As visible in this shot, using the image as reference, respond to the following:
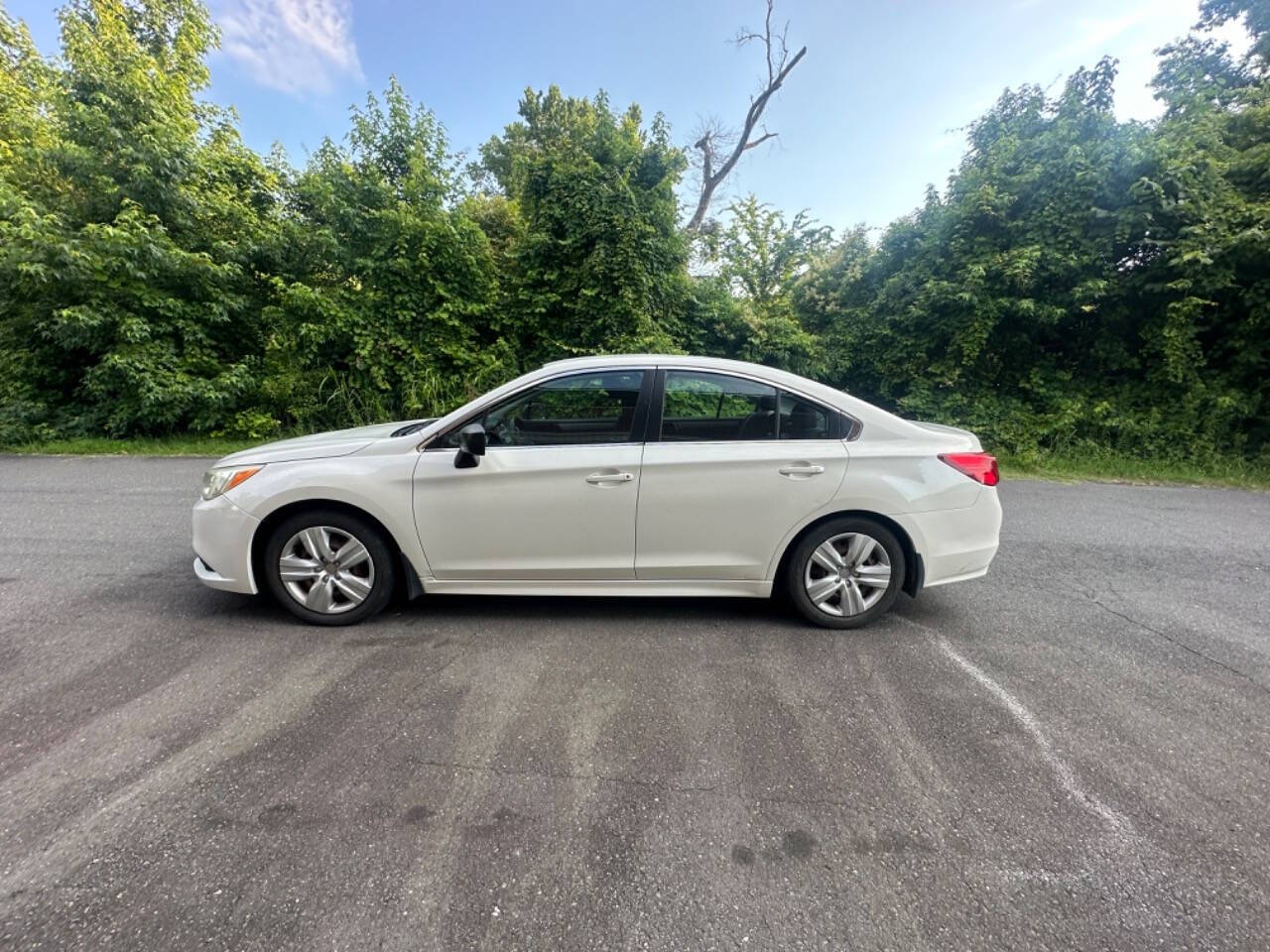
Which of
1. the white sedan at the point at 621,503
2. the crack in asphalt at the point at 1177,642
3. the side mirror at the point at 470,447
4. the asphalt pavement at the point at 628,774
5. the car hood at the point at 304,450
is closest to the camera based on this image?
the asphalt pavement at the point at 628,774

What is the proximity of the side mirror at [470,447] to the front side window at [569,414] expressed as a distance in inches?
4.5

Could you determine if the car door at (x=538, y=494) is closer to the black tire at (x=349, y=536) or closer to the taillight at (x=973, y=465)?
the black tire at (x=349, y=536)

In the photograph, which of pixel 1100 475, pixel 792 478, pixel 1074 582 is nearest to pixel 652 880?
pixel 792 478

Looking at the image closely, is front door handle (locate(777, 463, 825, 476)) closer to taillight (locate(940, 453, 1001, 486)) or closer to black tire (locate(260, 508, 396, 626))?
taillight (locate(940, 453, 1001, 486))

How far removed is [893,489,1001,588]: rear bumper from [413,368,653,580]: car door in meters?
1.65

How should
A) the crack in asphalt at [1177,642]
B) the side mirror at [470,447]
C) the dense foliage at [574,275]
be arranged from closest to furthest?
1. the crack in asphalt at [1177,642]
2. the side mirror at [470,447]
3. the dense foliage at [574,275]

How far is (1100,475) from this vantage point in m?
7.72

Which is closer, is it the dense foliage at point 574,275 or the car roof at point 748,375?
the car roof at point 748,375

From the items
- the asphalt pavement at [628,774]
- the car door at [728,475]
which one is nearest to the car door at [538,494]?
the car door at [728,475]

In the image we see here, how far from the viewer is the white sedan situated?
9.67ft

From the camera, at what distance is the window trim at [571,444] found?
2986 mm

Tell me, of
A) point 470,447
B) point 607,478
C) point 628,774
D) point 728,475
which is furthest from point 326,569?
point 728,475

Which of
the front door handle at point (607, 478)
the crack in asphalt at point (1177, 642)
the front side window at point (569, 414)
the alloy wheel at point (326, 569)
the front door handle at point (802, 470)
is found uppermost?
the front side window at point (569, 414)

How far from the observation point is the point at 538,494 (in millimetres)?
2932
